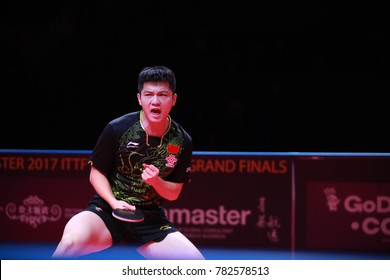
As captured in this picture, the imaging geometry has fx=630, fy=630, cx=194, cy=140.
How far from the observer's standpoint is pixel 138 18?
1030 centimetres

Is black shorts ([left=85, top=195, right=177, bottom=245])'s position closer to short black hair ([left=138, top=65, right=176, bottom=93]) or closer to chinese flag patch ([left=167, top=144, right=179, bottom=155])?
chinese flag patch ([left=167, top=144, right=179, bottom=155])

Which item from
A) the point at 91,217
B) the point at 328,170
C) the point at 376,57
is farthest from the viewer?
the point at 376,57

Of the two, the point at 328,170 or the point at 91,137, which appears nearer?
the point at 328,170

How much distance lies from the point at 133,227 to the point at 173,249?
1.05ft

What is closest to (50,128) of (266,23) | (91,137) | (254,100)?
(91,137)

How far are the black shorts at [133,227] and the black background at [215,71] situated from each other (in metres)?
4.36

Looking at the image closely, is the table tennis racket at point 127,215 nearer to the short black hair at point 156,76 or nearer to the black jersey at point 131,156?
the black jersey at point 131,156

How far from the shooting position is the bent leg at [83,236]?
3.88 meters

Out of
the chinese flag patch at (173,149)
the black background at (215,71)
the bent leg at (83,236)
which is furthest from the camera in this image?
the black background at (215,71)

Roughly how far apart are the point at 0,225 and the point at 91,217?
3.18 metres

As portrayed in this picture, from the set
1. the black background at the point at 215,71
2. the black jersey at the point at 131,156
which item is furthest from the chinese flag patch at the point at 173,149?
the black background at the point at 215,71

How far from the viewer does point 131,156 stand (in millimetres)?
4250

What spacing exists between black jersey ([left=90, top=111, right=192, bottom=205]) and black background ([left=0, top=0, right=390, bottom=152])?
4.26m

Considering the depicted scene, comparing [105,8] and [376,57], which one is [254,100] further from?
[105,8]
